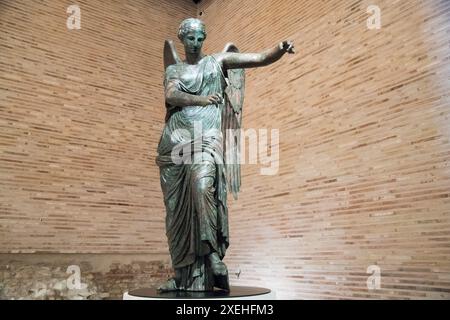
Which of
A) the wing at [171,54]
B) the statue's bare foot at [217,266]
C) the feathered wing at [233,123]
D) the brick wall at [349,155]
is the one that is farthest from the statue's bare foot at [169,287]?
the brick wall at [349,155]

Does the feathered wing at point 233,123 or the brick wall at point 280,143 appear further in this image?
the brick wall at point 280,143

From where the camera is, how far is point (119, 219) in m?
7.42

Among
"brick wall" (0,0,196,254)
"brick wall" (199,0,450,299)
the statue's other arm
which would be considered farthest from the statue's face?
"brick wall" (0,0,196,254)

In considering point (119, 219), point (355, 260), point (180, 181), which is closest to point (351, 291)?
point (355, 260)

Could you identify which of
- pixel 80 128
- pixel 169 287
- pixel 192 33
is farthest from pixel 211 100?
pixel 80 128

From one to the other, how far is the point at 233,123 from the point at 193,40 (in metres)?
0.71

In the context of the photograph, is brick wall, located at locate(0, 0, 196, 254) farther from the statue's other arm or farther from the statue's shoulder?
the statue's other arm

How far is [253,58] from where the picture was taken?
3.30 metres

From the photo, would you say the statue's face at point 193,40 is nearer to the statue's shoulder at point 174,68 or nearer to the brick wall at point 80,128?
the statue's shoulder at point 174,68

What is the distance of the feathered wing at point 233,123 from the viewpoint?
3.49 meters

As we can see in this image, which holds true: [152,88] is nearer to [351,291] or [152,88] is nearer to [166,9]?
[166,9]

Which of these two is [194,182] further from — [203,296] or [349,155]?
[349,155]

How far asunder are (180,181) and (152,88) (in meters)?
5.42

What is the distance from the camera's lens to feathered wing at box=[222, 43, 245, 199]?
349cm
